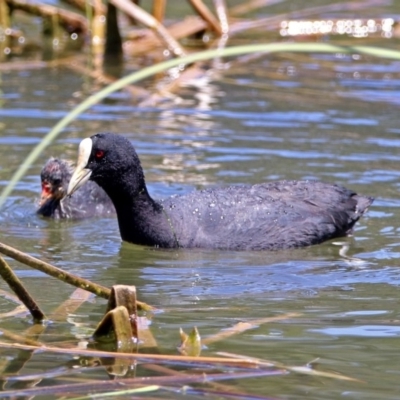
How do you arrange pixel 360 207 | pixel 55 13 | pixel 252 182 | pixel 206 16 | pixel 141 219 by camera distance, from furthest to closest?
pixel 55 13, pixel 206 16, pixel 252 182, pixel 360 207, pixel 141 219

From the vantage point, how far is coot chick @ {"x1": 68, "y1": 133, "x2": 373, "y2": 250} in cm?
657

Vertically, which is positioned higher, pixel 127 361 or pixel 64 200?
pixel 64 200

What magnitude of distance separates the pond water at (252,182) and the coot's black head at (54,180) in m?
0.18

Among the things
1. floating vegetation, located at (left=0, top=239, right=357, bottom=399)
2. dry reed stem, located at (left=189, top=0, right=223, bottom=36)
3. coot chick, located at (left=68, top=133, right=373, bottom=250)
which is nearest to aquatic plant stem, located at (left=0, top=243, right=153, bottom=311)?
floating vegetation, located at (left=0, top=239, right=357, bottom=399)

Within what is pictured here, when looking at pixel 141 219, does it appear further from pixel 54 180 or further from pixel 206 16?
pixel 206 16

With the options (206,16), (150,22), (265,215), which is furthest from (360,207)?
(206,16)

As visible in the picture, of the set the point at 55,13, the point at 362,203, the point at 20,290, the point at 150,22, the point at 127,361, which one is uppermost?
the point at 55,13

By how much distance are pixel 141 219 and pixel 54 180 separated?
4.68ft

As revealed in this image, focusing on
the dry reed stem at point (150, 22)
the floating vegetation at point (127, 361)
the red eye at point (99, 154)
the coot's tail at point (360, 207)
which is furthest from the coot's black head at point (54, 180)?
the dry reed stem at point (150, 22)

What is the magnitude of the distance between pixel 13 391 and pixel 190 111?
263 inches

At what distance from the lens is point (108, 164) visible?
6.56m

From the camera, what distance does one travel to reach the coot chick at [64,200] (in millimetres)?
7785

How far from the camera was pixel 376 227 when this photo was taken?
24.4 ft

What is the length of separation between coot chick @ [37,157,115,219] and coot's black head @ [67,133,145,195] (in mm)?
1087
